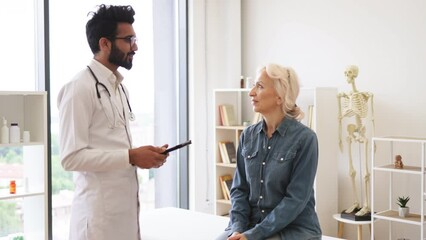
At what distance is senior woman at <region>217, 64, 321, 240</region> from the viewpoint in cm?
215

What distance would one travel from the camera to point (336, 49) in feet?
14.3

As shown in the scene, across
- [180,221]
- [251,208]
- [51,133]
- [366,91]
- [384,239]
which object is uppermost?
[366,91]

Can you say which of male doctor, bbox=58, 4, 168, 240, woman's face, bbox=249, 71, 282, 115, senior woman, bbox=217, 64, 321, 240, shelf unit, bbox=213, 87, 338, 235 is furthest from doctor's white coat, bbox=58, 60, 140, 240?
shelf unit, bbox=213, 87, 338, 235

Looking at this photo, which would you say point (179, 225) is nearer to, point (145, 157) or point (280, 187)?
point (280, 187)

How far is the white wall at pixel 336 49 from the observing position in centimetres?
392

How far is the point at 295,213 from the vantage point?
2.12 metres

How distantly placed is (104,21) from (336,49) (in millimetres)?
2791

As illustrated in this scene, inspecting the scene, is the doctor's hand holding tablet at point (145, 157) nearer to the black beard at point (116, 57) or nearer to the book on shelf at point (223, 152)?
the black beard at point (116, 57)

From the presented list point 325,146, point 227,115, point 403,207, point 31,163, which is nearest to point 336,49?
point 325,146

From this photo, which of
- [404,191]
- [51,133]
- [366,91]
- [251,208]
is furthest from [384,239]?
[51,133]

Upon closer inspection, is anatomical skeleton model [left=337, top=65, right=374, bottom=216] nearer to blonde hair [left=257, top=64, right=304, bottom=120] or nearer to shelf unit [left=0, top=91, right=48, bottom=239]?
blonde hair [left=257, top=64, right=304, bottom=120]

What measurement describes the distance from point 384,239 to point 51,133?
2.74 metres

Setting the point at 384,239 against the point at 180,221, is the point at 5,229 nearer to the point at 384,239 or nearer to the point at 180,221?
the point at 180,221

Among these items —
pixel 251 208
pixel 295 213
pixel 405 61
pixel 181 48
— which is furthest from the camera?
pixel 181 48
